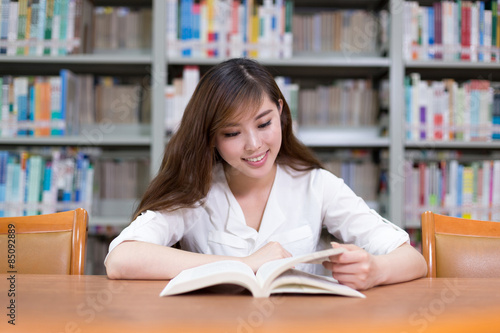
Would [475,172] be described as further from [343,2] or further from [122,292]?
[122,292]

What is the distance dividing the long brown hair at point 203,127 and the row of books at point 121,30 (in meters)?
1.31

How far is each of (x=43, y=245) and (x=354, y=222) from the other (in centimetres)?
82

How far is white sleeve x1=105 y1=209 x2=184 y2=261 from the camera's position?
1.08 meters

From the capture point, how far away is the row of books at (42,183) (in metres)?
2.23

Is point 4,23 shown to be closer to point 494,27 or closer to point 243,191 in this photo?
point 243,191

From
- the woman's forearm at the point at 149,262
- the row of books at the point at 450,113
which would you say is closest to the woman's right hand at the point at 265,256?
the woman's forearm at the point at 149,262

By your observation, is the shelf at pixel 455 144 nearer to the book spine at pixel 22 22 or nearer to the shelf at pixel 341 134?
the shelf at pixel 341 134

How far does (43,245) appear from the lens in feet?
3.95

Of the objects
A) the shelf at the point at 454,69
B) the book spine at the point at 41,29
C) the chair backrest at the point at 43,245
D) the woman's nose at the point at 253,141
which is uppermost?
the book spine at the point at 41,29

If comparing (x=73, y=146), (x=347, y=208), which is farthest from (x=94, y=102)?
(x=347, y=208)

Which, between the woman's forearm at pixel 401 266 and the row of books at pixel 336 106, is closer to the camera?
the woman's forearm at pixel 401 266

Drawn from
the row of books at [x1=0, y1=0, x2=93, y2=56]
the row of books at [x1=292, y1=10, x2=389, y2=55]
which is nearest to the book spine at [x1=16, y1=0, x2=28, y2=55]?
the row of books at [x1=0, y1=0, x2=93, y2=56]

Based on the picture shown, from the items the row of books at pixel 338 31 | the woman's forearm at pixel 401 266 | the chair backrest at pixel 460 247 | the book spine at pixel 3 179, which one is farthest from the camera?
the row of books at pixel 338 31

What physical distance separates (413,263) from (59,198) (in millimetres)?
1784
